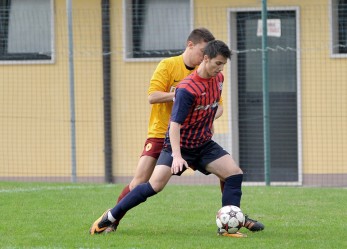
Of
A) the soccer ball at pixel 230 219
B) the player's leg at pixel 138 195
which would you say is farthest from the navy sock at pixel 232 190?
the player's leg at pixel 138 195

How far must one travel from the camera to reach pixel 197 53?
32.4ft

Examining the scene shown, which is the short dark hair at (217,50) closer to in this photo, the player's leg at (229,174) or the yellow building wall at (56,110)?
the player's leg at (229,174)

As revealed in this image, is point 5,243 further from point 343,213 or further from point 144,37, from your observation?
point 144,37

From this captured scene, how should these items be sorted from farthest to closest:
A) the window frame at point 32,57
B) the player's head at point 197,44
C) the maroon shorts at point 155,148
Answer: the window frame at point 32,57
the maroon shorts at point 155,148
the player's head at point 197,44

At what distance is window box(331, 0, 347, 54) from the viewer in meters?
17.8

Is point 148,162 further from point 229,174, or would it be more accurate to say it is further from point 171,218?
point 171,218

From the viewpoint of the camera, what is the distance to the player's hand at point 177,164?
29.2 feet

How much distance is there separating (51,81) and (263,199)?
705cm

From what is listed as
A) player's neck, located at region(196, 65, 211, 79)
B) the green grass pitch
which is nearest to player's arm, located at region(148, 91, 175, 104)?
player's neck, located at region(196, 65, 211, 79)

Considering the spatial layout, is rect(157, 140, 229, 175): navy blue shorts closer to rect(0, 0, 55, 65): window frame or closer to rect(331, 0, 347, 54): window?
rect(331, 0, 347, 54): window

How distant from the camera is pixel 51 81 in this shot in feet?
62.5

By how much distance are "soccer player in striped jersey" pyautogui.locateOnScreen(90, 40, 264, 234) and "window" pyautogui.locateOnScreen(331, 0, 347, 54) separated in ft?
28.7

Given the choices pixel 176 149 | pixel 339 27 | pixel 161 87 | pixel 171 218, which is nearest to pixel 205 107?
pixel 176 149

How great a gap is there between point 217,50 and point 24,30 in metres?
10.7
